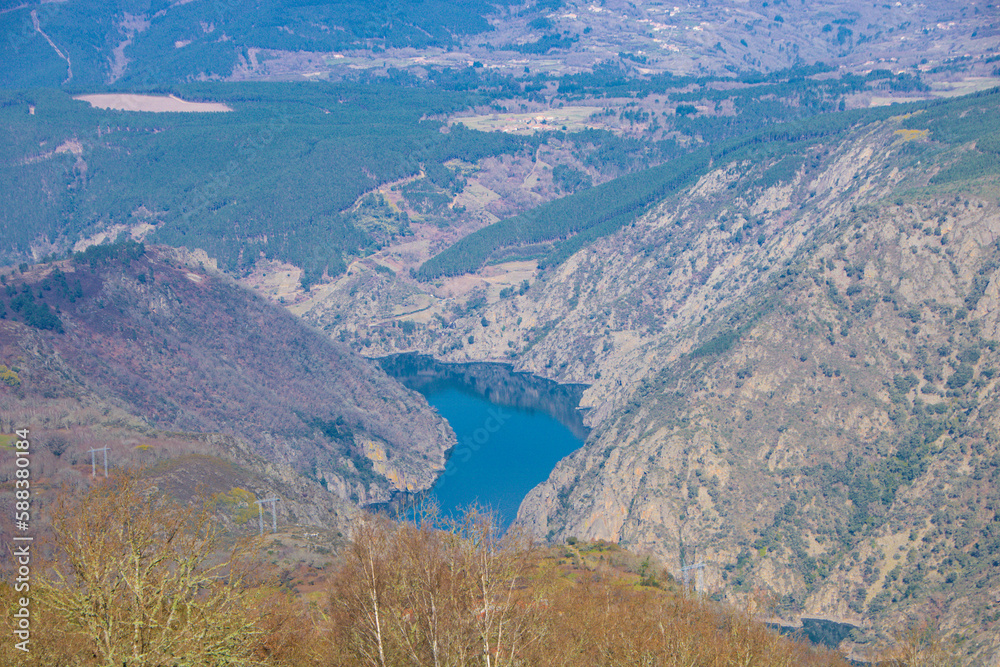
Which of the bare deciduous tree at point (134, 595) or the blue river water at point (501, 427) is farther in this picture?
the blue river water at point (501, 427)

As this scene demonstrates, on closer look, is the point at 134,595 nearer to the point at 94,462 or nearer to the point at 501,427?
the point at 94,462

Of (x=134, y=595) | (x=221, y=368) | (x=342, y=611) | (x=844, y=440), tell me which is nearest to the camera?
(x=134, y=595)

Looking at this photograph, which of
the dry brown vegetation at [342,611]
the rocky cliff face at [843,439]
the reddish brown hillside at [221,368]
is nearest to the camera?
the dry brown vegetation at [342,611]

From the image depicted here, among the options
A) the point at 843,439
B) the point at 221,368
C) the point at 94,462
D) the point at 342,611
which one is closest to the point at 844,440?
the point at 843,439

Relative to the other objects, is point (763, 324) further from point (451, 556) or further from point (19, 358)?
point (451, 556)

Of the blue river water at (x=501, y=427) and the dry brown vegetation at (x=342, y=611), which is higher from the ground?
the dry brown vegetation at (x=342, y=611)

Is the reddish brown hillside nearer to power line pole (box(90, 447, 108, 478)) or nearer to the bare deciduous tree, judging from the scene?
power line pole (box(90, 447, 108, 478))

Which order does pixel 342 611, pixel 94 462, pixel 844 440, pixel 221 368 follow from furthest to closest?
pixel 221 368 → pixel 844 440 → pixel 94 462 → pixel 342 611

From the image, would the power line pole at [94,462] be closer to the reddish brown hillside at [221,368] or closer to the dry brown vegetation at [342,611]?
the reddish brown hillside at [221,368]

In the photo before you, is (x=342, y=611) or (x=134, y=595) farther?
(x=342, y=611)

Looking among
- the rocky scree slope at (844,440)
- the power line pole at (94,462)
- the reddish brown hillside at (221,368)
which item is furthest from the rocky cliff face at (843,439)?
the power line pole at (94,462)
